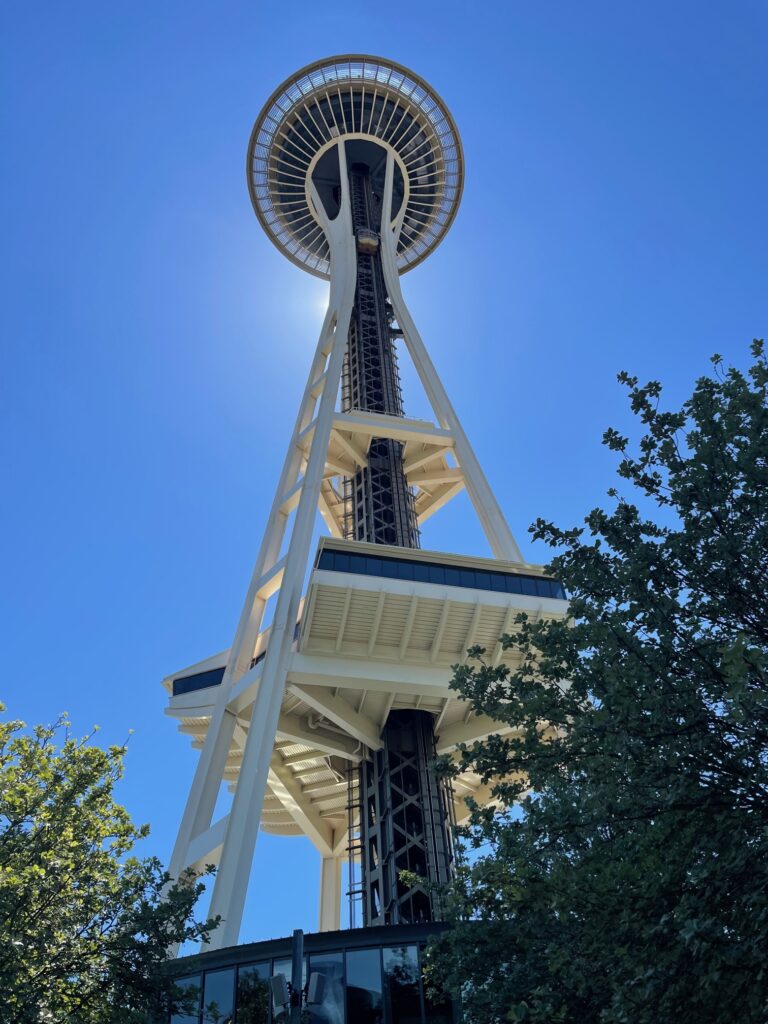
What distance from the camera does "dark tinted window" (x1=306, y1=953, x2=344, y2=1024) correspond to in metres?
16.4

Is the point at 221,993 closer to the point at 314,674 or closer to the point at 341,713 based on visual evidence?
the point at 314,674

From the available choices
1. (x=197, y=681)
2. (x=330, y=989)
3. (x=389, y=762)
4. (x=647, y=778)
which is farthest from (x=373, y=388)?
(x=647, y=778)

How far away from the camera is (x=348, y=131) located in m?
48.0

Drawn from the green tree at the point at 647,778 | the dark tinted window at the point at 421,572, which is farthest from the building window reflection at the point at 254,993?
the dark tinted window at the point at 421,572

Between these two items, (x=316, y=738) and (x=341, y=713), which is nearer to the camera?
(x=341, y=713)

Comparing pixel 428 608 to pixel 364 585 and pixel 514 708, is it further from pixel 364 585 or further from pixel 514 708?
pixel 514 708

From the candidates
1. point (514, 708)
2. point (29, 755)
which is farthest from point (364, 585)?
point (514, 708)

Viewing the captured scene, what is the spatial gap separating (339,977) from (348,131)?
4321 cm

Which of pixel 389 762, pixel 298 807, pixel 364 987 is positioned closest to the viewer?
pixel 364 987

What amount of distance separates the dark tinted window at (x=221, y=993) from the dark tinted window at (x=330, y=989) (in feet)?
5.22

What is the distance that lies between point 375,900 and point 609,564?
17.8 meters

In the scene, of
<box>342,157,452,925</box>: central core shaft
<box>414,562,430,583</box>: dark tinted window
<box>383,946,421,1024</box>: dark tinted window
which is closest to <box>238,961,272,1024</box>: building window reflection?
<box>383,946,421,1024</box>: dark tinted window

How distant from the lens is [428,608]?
24.7 metres

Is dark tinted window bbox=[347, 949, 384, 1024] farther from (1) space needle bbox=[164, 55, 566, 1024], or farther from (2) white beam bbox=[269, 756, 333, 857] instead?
(2) white beam bbox=[269, 756, 333, 857]
